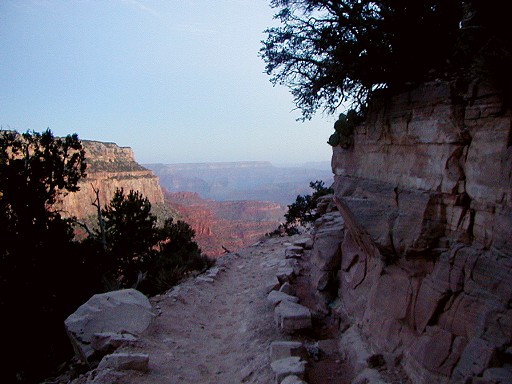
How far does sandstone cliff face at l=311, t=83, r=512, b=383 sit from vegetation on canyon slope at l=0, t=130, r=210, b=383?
28.6 feet

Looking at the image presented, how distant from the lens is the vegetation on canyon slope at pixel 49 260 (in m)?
11.2

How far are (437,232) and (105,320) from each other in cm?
723

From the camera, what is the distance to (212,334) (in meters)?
8.92

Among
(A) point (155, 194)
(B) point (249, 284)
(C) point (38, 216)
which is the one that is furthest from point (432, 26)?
(A) point (155, 194)

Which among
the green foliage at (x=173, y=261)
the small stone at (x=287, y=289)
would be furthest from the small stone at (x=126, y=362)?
the green foliage at (x=173, y=261)

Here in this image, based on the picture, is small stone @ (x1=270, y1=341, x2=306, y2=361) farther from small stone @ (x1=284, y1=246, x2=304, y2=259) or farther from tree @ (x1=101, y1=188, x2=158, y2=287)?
tree @ (x1=101, y1=188, x2=158, y2=287)

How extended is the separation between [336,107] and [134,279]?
12.1 metres

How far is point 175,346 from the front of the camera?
800 cm

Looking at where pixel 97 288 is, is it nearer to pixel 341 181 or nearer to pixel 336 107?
pixel 341 181

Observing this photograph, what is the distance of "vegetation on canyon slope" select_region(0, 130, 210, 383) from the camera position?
36.8ft

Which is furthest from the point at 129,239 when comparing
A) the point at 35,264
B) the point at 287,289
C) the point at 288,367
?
the point at 288,367

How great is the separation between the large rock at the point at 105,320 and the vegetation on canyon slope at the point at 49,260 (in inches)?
115

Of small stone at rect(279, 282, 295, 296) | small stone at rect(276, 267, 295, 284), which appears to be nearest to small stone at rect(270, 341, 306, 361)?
small stone at rect(279, 282, 295, 296)

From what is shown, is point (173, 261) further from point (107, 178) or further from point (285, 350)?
point (107, 178)
